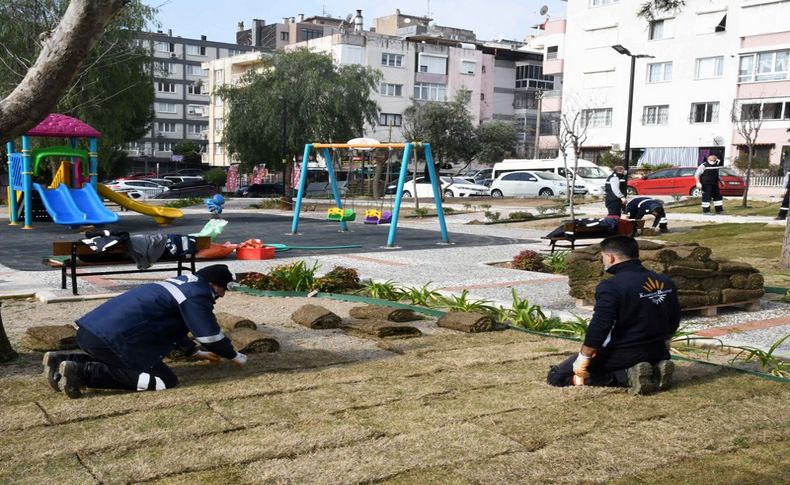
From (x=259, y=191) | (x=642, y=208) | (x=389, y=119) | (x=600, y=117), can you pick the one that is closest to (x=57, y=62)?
(x=642, y=208)

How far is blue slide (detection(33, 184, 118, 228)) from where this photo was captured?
20.0 meters

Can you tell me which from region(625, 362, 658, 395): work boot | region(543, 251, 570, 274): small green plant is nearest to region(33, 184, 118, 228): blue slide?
region(543, 251, 570, 274): small green plant

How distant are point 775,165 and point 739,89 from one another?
6234mm

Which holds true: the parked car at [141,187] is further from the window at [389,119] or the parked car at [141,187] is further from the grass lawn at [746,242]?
the grass lawn at [746,242]

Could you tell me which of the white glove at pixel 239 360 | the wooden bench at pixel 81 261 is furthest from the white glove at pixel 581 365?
the wooden bench at pixel 81 261

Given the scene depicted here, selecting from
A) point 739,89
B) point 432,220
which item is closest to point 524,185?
point 432,220

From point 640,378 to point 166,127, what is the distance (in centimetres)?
9784

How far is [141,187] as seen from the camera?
4566 cm

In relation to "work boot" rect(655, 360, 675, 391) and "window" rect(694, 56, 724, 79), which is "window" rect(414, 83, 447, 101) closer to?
"window" rect(694, 56, 724, 79)

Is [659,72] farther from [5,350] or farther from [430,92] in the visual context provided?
[5,350]

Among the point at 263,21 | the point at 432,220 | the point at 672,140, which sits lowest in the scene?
the point at 432,220

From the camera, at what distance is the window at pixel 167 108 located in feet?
322

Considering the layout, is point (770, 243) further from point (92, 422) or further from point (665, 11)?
point (92, 422)

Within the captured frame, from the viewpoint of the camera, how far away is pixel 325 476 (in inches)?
171
